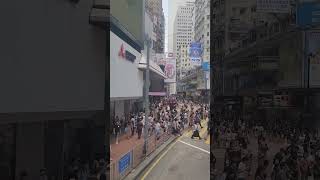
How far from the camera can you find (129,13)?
5.75 feet

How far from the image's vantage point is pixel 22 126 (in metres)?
6.05

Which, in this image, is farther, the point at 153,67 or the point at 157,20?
the point at 157,20

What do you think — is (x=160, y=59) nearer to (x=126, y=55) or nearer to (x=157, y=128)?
(x=126, y=55)

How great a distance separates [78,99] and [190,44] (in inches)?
60.0

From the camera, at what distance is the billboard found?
1.74 meters

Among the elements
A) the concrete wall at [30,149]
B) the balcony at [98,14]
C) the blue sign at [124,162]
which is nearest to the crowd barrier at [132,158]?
the blue sign at [124,162]

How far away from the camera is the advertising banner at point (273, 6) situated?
65.2 inches

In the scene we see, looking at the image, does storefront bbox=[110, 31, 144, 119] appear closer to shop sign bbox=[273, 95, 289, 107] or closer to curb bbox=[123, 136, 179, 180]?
curb bbox=[123, 136, 179, 180]

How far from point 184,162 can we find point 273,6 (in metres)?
0.67

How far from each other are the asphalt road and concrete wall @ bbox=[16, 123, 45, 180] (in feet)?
9.20

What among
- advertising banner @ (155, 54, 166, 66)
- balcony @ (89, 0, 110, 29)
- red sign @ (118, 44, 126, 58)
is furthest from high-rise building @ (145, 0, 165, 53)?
balcony @ (89, 0, 110, 29)

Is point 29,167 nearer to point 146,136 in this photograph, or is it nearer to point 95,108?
point 95,108

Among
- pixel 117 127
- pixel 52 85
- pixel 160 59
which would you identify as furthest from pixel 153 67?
pixel 52 85

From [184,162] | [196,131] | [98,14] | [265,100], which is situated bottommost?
[184,162]
